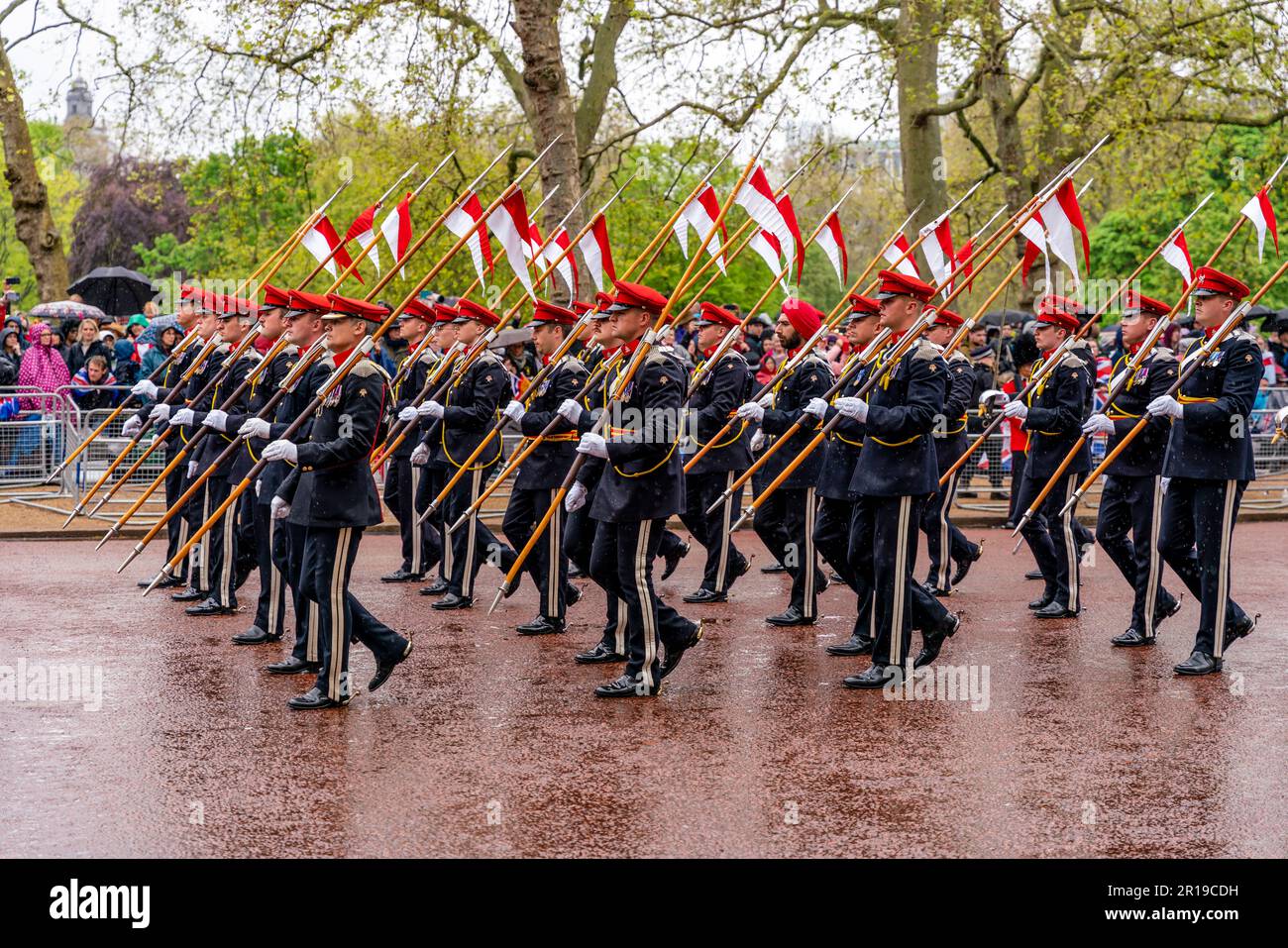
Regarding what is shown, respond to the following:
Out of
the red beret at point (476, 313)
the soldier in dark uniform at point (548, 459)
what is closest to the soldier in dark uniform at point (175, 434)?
the red beret at point (476, 313)

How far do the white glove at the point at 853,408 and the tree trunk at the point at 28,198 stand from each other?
706 inches

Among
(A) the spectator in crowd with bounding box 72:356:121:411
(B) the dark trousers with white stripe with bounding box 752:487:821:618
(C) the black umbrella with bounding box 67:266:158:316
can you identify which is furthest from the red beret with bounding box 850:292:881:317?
(C) the black umbrella with bounding box 67:266:158:316

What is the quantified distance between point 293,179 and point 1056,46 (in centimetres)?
1084

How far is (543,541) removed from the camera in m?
9.55

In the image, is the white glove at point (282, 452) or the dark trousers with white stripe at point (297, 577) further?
the dark trousers with white stripe at point (297, 577)

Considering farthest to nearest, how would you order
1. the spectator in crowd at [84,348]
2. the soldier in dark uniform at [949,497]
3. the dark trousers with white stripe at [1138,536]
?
the spectator in crowd at [84,348] < the soldier in dark uniform at [949,497] < the dark trousers with white stripe at [1138,536]

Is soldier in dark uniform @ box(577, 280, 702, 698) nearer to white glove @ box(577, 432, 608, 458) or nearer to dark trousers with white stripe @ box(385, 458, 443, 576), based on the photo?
white glove @ box(577, 432, 608, 458)

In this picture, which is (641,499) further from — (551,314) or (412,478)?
(412,478)

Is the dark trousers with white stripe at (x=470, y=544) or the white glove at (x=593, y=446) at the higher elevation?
the white glove at (x=593, y=446)

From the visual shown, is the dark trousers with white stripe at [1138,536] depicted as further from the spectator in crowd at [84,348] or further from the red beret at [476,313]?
the spectator in crowd at [84,348]

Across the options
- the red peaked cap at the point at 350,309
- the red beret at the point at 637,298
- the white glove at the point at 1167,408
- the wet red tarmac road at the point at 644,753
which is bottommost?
the wet red tarmac road at the point at 644,753

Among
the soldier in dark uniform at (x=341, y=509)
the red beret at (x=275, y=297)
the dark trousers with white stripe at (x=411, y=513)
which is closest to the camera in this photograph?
the soldier in dark uniform at (x=341, y=509)

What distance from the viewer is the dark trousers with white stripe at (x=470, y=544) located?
10367mm

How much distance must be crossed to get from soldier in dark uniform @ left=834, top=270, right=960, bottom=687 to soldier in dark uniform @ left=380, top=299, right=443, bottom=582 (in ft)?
12.8
